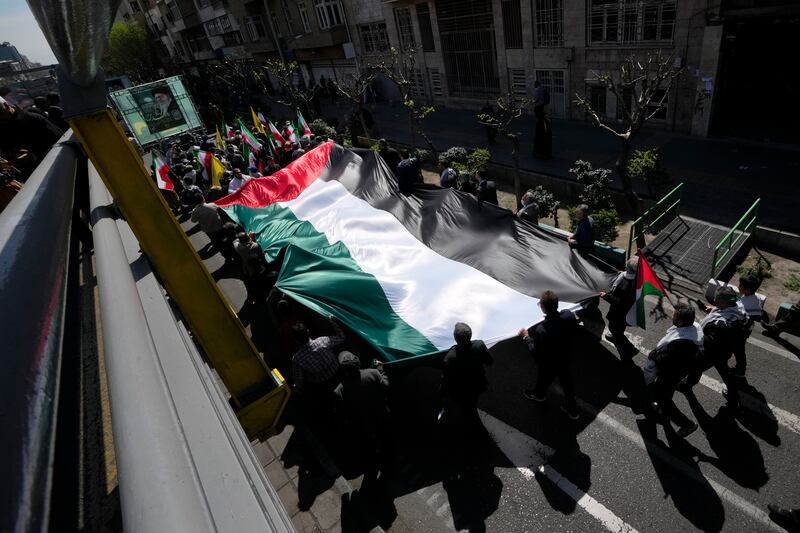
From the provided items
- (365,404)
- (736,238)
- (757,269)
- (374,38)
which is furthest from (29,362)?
(374,38)

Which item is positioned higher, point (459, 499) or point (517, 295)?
point (517, 295)

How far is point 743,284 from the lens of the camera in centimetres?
559

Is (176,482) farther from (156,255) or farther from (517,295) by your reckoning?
(517,295)

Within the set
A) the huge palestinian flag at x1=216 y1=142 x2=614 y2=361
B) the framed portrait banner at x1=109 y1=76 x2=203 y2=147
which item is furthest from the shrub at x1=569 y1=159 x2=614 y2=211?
the framed portrait banner at x1=109 y1=76 x2=203 y2=147

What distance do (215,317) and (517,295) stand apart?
4.35m

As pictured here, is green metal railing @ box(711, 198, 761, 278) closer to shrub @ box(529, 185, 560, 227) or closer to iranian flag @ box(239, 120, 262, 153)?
shrub @ box(529, 185, 560, 227)

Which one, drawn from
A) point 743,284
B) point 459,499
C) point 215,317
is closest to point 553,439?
point 459,499

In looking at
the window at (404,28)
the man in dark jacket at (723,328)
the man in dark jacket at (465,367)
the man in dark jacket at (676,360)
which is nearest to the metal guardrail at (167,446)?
the man in dark jacket at (465,367)

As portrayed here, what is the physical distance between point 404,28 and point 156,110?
13053mm

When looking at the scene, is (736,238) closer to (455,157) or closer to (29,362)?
(455,157)

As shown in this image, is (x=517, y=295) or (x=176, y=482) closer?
(x=176, y=482)

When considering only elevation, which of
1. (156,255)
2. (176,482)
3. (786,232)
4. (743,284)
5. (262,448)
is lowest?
(786,232)

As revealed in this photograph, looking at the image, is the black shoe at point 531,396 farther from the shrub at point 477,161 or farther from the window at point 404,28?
the window at point 404,28

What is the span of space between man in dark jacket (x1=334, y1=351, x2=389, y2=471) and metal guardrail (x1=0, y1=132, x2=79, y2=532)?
400 cm
